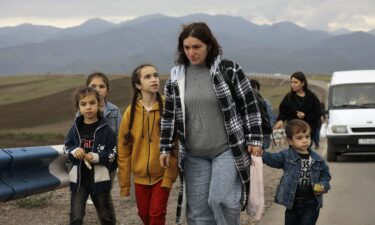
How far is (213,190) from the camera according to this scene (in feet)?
17.3

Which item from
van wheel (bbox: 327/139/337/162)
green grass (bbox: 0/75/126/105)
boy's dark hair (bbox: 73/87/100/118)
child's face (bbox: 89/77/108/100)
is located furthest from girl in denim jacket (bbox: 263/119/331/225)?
green grass (bbox: 0/75/126/105)

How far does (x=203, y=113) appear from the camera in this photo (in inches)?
206

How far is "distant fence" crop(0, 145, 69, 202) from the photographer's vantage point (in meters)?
6.21

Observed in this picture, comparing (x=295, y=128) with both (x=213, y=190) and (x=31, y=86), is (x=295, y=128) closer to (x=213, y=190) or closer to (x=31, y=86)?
(x=213, y=190)

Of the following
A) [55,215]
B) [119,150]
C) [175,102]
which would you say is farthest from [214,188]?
[55,215]

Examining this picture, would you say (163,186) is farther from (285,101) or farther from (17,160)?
(285,101)

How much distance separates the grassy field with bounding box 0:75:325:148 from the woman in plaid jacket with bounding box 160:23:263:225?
2651 centimetres

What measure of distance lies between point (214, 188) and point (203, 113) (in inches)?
23.1

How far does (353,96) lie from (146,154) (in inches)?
473

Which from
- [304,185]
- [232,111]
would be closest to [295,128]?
[304,185]

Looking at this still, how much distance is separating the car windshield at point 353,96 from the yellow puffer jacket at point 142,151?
11750 mm

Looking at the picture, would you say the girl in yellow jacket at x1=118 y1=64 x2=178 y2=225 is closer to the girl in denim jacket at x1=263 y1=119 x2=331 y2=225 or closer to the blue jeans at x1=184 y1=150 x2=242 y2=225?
the blue jeans at x1=184 y1=150 x2=242 y2=225

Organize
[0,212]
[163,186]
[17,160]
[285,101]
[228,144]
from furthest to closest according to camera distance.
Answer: [285,101], [0,212], [17,160], [163,186], [228,144]

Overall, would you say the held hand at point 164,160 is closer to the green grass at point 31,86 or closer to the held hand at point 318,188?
the held hand at point 318,188
